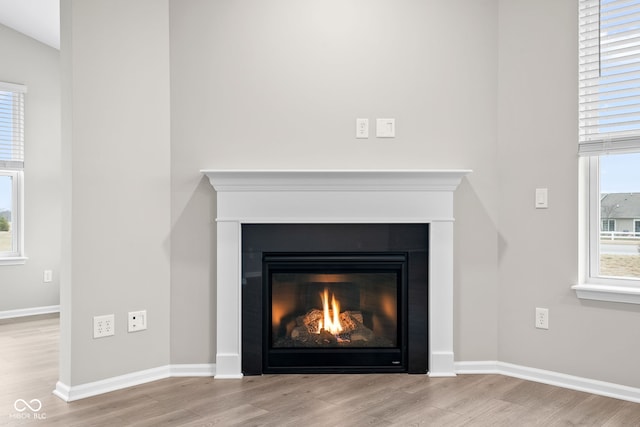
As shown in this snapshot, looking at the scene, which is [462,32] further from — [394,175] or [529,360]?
[529,360]

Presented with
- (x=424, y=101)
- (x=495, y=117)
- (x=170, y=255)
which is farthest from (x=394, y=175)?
(x=170, y=255)

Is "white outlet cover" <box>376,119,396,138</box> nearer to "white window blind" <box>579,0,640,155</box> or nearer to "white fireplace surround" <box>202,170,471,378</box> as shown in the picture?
"white fireplace surround" <box>202,170,471,378</box>

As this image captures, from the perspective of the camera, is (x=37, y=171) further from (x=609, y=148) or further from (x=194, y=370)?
(x=609, y=148)

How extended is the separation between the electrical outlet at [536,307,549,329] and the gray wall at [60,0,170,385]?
7.57 feet

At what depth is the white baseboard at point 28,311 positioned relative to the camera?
4.96m

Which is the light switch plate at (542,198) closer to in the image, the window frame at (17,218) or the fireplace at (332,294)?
the fireplace at (332,294)

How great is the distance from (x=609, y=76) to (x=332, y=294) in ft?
6.83

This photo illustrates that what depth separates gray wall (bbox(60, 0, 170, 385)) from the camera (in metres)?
2.76

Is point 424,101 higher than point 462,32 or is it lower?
lower

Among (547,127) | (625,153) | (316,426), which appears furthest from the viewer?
(547,127)

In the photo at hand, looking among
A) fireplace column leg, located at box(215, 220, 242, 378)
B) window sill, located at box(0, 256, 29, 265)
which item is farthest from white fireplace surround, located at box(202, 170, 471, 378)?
window sill, located at box(0, 256, 29, 265)

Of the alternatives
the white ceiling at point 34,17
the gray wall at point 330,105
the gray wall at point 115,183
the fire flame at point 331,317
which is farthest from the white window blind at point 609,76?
the white ceiling at point 34,17

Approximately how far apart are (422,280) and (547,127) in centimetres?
121

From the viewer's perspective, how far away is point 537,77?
3.05m
